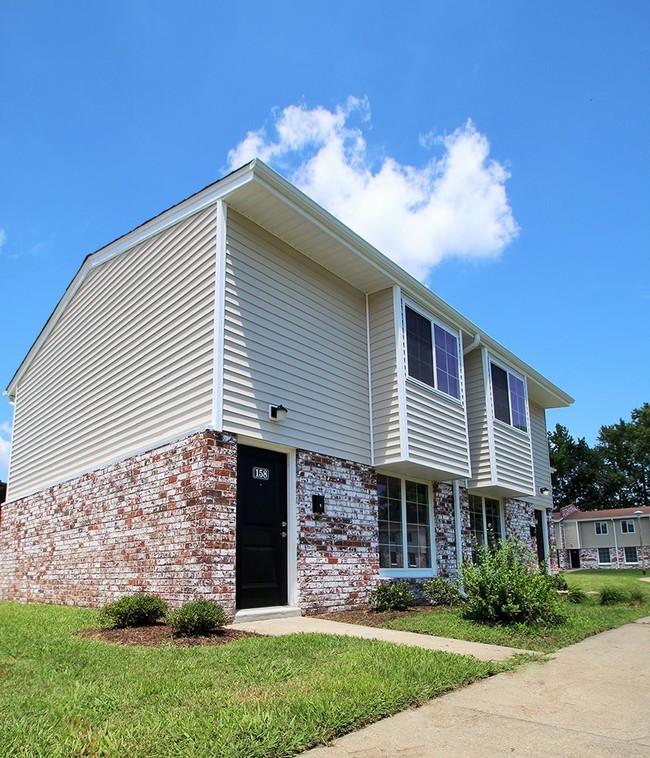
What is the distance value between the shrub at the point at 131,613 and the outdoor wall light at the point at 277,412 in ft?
9.07

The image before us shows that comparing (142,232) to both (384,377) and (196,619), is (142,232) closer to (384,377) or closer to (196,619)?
(384,377)

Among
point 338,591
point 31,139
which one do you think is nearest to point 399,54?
point 31,139

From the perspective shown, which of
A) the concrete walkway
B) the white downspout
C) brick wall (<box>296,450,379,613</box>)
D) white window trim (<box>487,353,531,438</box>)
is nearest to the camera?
the concrete walkway

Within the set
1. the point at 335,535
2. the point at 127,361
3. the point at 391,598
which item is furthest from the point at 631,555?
the point at 127,361

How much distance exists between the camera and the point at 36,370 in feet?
48.0

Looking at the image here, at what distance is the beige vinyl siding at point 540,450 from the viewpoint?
747 inches

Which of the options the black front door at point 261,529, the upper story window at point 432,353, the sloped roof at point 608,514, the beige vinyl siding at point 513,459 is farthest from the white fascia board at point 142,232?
the sloped roof at point 608,514

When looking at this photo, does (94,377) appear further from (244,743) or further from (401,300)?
(244,743)

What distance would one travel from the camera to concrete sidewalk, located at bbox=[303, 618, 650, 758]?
3.42 meters

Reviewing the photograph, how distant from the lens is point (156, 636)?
6707mm

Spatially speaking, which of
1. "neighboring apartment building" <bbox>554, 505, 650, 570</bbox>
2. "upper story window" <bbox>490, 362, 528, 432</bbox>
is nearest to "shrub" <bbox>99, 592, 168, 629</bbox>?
"upper story window" <bbox>490, 362, 528, 432</bbox>

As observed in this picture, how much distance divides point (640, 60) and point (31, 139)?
9390 mm

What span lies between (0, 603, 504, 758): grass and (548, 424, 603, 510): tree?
5215 cm

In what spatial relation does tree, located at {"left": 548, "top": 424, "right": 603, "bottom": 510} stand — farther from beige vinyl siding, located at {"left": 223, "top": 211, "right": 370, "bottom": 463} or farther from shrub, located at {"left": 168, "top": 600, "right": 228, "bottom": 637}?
shrub, located at {"left": 168, "top": 600, "right": 228, "bottom": 637}
